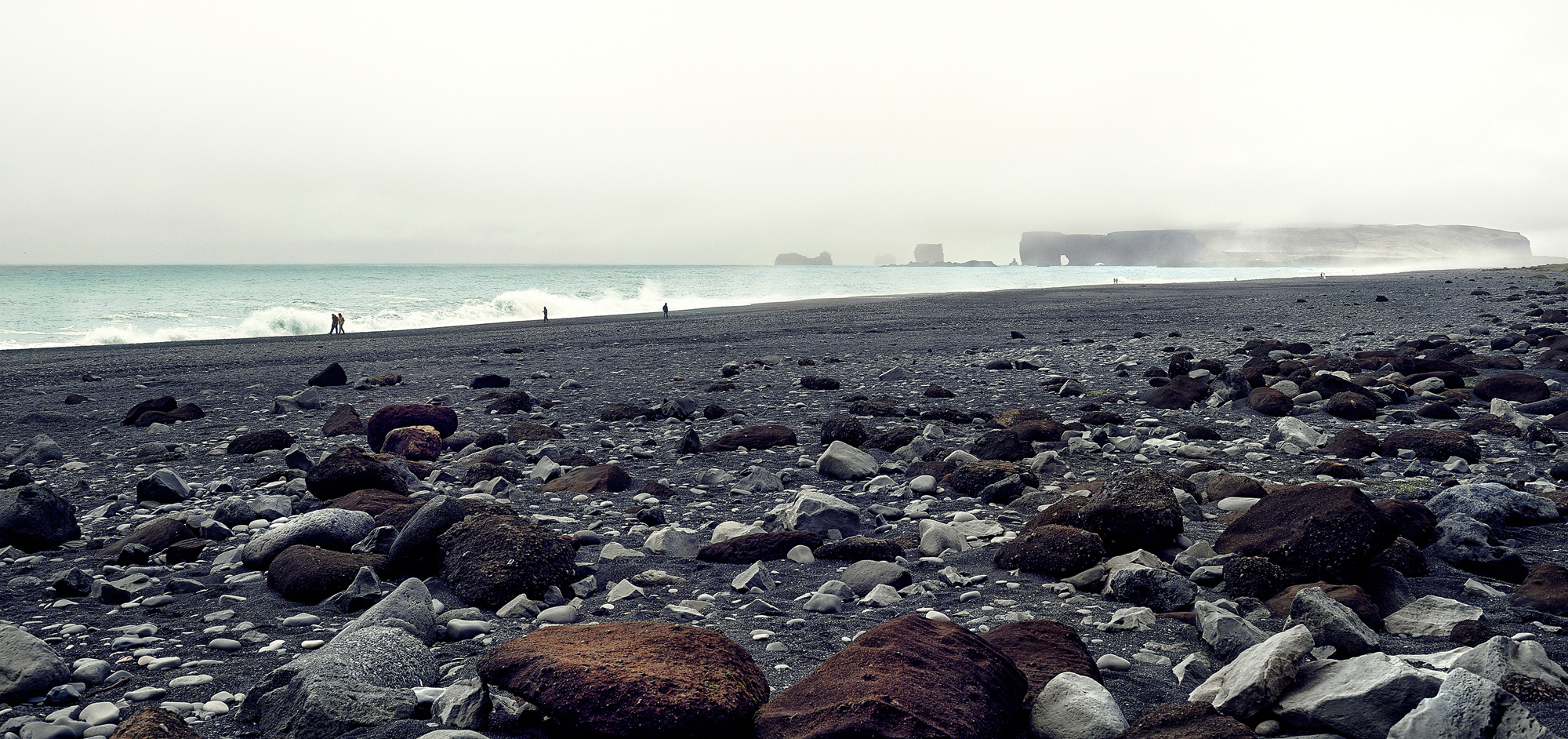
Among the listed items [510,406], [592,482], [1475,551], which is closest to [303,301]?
[510,406]

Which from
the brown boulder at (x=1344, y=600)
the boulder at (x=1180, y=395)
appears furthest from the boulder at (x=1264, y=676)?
the boulder at (x=1180, y=395)

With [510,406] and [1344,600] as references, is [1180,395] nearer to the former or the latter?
[1344,600]

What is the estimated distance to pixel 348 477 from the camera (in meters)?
5.56

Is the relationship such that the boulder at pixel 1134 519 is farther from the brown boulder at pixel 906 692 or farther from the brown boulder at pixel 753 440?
the brown boulder at pixel 753 440

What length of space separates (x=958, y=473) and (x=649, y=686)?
3722 mm

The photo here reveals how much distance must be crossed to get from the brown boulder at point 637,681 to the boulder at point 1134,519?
235 centimetres

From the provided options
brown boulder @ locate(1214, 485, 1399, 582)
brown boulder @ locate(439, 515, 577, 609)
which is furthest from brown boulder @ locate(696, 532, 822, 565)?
brown boulder @ locate(1214, 485, 1399, 582)

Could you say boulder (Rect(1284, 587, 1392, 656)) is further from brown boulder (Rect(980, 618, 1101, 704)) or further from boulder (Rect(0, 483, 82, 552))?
boulder (Rect(0, 483, 82, 552))

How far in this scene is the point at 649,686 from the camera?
7.80 ft

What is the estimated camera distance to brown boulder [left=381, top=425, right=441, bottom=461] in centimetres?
729

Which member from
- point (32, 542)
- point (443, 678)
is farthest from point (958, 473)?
point (32, 542)

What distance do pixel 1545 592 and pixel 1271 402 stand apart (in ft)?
15.8

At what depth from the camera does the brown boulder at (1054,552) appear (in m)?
4.01

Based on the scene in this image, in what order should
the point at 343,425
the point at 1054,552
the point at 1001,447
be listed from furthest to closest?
the point at 343,425 < the point at 1001,447 < the point at 1054,552
